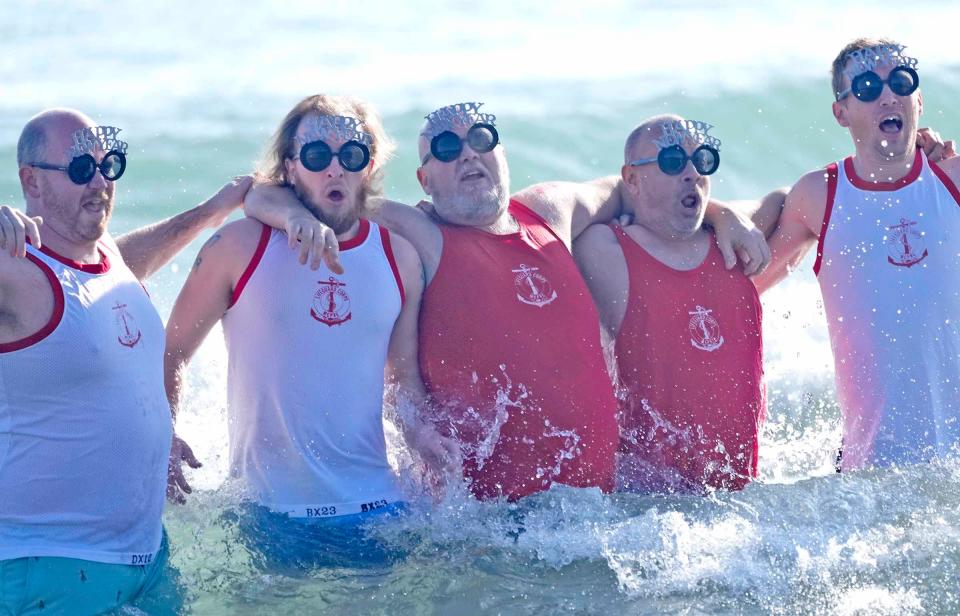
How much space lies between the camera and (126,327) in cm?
486

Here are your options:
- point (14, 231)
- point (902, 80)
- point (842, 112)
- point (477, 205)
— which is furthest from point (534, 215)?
point (14, 231)

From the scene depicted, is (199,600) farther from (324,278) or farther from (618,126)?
(618,126)

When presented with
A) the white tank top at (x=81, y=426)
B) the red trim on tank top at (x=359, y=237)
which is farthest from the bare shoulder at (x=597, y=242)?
the white tank top at (x=81, y=426)

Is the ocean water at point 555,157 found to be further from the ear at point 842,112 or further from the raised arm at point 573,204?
the ear at point 842,112

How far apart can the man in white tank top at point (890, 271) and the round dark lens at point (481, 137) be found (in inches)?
64.1

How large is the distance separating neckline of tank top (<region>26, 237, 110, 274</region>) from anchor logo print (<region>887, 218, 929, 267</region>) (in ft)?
11.7

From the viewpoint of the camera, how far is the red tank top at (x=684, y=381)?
611 centimetres

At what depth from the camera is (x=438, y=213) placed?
6.18 meters

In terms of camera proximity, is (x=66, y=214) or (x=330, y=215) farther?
(x=330, y=215)

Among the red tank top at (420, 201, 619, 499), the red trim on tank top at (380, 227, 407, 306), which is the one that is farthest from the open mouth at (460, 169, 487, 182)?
the red trim on tank top at (380, 227, 407, 306)

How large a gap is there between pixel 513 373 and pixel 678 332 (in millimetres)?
831

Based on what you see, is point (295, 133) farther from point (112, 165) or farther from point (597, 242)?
point (597, 242)

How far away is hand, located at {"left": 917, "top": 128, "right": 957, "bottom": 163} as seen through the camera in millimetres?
6449

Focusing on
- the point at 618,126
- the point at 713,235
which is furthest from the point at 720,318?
the point at 618,126
